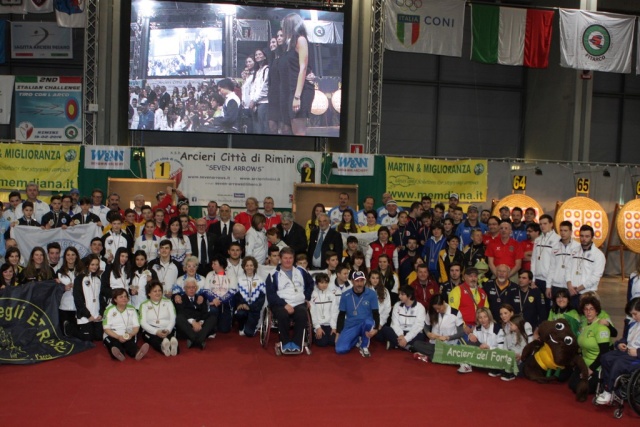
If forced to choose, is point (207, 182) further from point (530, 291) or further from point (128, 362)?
point (530, 291)

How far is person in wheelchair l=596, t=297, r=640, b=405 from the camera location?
651cm

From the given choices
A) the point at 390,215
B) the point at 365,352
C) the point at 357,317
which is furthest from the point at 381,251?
the point at 365,352

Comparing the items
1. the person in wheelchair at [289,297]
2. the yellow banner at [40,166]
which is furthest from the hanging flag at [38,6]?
the person in wheelchair at [289,297]

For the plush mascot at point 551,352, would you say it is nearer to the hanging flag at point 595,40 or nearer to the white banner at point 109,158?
the white banner at point 109,158

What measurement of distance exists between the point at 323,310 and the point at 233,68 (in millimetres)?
8305

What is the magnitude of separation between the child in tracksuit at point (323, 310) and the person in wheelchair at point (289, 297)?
14cm

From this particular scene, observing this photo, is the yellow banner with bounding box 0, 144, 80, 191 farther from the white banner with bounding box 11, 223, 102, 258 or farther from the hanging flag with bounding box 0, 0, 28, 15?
the white banner with bounding box 11, 223, 102, 258

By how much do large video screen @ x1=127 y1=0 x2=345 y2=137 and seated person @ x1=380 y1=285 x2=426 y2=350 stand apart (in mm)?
7810

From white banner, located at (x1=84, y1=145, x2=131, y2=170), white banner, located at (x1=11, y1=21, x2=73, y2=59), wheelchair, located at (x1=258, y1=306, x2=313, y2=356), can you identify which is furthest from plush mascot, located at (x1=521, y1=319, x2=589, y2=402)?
white banner, located at (x1=11, y1=21, x2=73, y2=59)

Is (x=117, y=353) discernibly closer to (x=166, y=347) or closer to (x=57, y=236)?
(x=166, y=347)

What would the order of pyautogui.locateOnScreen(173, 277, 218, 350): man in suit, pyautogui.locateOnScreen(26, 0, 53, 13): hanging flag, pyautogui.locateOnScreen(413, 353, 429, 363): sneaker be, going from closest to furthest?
pyautogui.locateOnScreen(413, 353, 429, 363): sneaker
pyautogui.locateOnScreen(173, 277, 218, 350): man in suit
pyautogui.locateOnScreen(26, 0, 53, 13): hanging flag

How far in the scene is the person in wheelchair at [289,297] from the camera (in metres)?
8.27

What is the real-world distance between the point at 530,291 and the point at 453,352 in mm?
1433

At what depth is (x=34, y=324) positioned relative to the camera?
26.4ft
